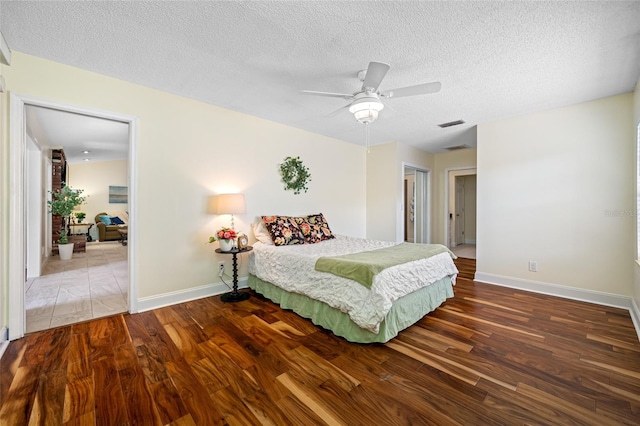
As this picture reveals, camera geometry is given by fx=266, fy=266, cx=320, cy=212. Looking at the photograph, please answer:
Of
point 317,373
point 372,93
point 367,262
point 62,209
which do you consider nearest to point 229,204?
point 367,262

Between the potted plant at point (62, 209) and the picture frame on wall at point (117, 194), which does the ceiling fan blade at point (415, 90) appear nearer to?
the potted plant at point (62, 209)

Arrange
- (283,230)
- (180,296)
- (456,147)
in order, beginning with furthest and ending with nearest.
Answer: (456,147), (283,230), (180,296)

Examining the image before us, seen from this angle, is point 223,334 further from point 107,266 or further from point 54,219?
point 54,219

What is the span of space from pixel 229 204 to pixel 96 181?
844 centimetres

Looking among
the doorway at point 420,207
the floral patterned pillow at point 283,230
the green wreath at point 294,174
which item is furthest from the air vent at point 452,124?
the floral patterned pillow at point 283,230

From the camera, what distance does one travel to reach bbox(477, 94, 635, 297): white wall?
9.89ft

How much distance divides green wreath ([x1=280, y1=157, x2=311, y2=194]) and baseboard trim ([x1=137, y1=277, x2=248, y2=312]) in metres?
1.60

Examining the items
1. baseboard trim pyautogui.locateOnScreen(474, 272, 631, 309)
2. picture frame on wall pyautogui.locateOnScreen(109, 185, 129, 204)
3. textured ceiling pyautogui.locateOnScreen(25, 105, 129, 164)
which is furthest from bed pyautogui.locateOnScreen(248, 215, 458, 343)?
picture frame on wall pyautogui.locateOnScreen(109, 185, 129, 204)

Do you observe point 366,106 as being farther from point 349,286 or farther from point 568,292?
point 568,292

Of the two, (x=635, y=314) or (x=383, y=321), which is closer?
(x=383, y=321)

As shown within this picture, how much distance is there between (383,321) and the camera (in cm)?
215

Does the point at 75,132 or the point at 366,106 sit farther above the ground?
the point at 75,132

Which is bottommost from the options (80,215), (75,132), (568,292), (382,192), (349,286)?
(568,292)

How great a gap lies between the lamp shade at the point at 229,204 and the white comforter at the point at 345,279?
579 millimetres
